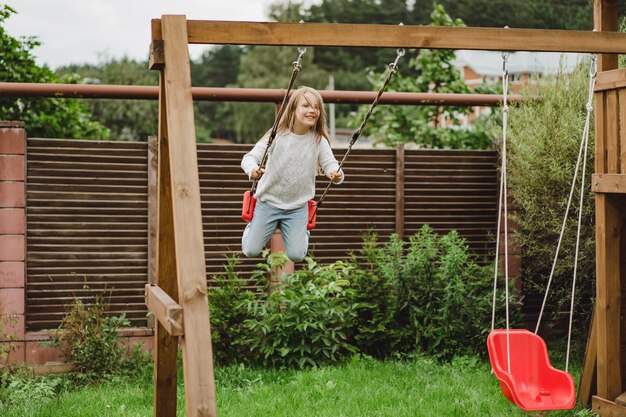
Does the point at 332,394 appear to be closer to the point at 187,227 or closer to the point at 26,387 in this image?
the point at 26,387

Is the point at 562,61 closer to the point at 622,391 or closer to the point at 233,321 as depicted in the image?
the point at 622,391

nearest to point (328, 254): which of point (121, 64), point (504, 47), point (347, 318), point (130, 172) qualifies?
point (347, 318)

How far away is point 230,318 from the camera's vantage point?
22.3 feet

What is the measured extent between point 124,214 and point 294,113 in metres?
2.55

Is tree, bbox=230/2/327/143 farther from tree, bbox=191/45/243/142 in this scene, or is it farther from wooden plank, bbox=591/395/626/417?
wooden plank, bbox=591/395/626/417

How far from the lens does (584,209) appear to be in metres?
6.58

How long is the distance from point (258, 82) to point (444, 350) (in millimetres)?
38908

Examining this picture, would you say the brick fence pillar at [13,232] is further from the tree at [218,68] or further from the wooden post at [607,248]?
the tree at [218,68]

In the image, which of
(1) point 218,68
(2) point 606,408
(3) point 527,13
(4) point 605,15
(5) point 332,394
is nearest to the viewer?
(2) point 606,408

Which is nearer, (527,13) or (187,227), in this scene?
(187,227)

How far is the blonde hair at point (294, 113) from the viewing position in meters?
4.90

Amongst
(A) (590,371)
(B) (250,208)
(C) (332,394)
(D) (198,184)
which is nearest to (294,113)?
(B) (250,208)

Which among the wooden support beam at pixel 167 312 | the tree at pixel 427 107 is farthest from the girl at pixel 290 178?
the tree at pixel 427 107

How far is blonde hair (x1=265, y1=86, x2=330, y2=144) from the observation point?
490 centimetres
